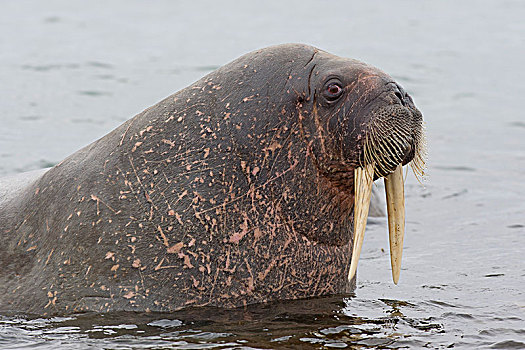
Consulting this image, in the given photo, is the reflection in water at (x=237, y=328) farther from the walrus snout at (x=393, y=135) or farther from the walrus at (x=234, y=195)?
the walrus snout at (x=393, y=135)

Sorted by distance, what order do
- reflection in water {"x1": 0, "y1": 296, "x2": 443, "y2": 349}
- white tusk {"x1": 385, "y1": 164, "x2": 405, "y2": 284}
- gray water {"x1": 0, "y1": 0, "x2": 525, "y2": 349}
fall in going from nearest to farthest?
reflection in water {"x1": 0, "y1": 296, "x2": 443, "y2": 349} < gray water {"x1": 0, "y1": 0, "x2": 525, "y2": 349} < white tusk {"x1": 385, "y1": 164, "x2": 405, "y2": 284}

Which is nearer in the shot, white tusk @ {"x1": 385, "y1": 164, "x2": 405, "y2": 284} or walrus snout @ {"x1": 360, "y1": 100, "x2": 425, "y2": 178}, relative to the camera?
walrus snout @ {"x1": 360, "y1": 100, "x2": 425, "y2": 178}

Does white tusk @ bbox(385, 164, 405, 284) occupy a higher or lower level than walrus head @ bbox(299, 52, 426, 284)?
lower

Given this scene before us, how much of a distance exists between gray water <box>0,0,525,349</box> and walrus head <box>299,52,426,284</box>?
74 centimetres

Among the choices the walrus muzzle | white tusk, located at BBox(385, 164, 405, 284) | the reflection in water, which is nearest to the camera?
the reflection in water

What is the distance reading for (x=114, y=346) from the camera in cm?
624

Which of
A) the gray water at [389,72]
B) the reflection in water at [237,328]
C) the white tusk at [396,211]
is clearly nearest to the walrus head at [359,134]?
the white tusk at [396,211]

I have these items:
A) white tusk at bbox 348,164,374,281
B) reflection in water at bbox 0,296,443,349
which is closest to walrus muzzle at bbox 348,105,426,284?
white tusk at bbox 348,164,374,281

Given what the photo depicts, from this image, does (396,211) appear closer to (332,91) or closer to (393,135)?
(393,135)

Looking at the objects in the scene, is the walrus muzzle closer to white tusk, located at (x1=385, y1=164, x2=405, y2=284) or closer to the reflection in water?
white tusk, located at (x1=385, y1=164, x2=405, y2=284)

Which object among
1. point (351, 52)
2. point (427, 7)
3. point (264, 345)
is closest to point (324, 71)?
point (264, 345)

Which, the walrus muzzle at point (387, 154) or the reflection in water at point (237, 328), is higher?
the walrus muzzle at point (387, 154)

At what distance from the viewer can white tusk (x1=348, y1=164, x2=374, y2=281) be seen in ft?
21.2

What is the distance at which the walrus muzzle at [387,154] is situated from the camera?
642 cm
